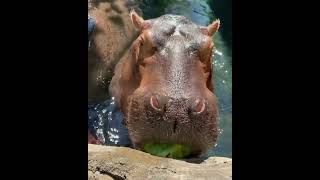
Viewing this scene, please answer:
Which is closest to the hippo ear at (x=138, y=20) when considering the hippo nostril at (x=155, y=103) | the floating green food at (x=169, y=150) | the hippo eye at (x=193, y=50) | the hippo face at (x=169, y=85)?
the hippo face at (x=169, y=85)

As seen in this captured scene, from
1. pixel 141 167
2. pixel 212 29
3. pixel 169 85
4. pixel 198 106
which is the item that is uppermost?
pixel 212 29

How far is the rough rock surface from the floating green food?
0.26ft

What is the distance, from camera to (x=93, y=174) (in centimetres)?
272

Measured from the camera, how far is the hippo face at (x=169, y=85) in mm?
2883

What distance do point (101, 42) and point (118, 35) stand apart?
15 cm

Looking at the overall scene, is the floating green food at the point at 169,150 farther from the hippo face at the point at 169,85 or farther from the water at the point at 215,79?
the water at the point at 215,79

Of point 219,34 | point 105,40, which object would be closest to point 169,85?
point 219,34

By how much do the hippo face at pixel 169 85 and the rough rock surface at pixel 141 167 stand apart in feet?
0.59

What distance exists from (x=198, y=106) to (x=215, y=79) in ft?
0.86

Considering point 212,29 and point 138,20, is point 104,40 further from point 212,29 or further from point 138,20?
point 212,29

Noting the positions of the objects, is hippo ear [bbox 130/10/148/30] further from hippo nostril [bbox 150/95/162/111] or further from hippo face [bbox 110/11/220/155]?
hippo nostril [bbox 150/95/162/111]

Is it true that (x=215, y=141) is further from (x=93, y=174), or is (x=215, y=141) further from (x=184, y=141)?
(x=93, y=174)

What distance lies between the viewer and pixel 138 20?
3.25 m
